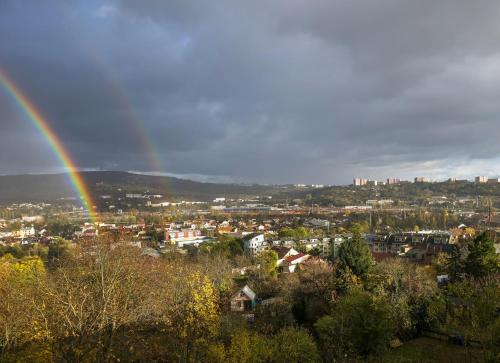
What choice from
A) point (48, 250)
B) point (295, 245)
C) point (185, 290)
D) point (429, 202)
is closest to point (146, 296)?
point (185, 290)

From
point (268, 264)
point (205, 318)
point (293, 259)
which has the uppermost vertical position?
point (205, 318)

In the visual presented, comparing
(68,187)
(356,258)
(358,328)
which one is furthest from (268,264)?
(68,187)

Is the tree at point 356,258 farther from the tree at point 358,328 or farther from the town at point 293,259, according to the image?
the tree at point 358,328

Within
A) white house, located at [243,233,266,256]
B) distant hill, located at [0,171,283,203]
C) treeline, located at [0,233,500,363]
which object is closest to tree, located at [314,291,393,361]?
treeline, located at [0,233,500,363]

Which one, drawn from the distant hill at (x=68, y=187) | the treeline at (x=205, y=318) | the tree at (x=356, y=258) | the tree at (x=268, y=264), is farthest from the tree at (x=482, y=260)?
the distant hill at (x=68, y=187)

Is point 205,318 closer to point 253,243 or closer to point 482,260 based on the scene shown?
point 482,260

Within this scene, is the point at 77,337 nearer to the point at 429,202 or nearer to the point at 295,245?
the point at 295,245
